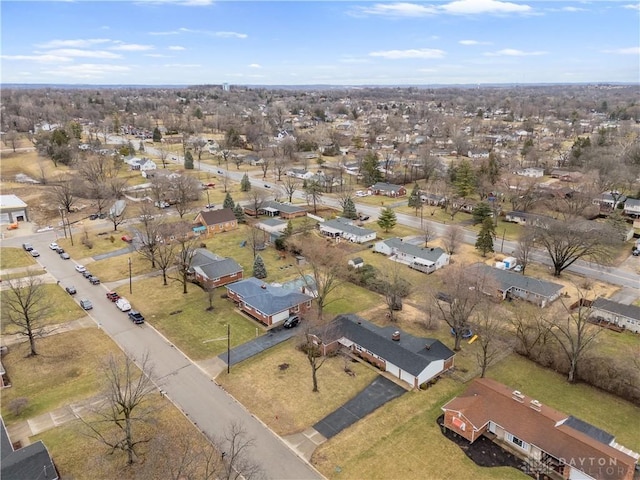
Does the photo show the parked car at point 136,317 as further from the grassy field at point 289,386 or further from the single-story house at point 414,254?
the single-story house at point 414,254

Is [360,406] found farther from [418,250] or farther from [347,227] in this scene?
[347,227]

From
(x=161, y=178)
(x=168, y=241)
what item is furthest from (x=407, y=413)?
(x=161, y=178)

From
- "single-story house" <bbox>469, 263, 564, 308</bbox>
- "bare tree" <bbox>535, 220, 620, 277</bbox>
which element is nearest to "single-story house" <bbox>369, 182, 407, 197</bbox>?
"bare tree" <bbox>535, 220, 620, 277</bbox>

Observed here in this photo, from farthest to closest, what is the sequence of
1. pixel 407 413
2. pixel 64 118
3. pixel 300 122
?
pixel 300 122
pixel 64 118
pixel 407 413

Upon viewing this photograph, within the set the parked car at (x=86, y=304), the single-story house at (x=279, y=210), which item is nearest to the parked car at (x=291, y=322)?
the parked car at (x=86, y=304)

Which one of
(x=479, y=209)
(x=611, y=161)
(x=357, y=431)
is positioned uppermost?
(x=611, y=161)

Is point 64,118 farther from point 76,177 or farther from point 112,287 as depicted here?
point 112,287

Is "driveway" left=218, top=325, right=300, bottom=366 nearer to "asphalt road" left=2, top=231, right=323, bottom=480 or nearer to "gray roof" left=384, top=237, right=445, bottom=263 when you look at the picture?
"asphalt road" left=2, top=231, right=323, bottom=480

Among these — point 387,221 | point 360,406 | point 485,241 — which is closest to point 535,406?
point 360,406
